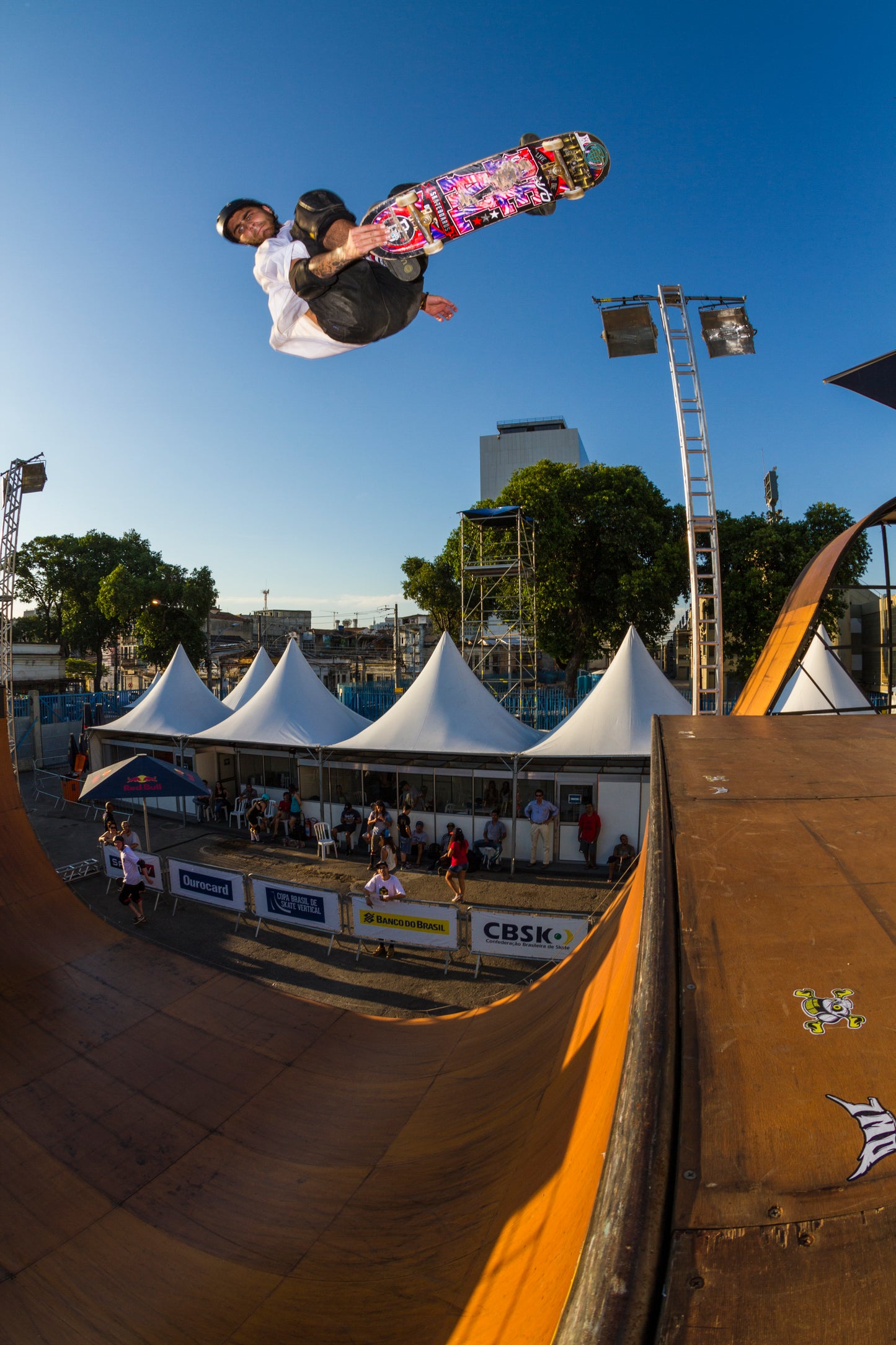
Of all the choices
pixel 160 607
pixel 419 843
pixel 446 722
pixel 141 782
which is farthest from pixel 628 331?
pixel 160 607

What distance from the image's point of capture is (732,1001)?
4.46ft

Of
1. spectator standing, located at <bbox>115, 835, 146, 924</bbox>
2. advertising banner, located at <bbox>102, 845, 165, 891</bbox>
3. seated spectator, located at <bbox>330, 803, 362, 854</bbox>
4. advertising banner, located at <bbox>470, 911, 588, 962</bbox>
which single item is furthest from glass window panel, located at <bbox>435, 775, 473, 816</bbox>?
spectator standing, located at <bbox>115, 835, 146, 924</bbox>

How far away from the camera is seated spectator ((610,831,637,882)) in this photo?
1074 cm

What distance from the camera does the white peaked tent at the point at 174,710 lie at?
15.7 meters

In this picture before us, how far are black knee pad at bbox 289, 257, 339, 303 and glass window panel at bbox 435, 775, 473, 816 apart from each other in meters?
10.0

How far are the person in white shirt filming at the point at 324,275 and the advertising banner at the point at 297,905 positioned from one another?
6966 millimetres

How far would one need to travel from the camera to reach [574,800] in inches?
477

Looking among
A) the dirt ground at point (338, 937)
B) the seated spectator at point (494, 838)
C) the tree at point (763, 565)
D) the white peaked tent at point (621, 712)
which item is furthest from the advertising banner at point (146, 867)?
the tree at point (763, 565)

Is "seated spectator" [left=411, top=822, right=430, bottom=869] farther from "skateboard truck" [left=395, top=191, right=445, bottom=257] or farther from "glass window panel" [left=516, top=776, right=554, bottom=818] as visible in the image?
"skateboard truck" [left=395, top=191, right=445, bottom=257]

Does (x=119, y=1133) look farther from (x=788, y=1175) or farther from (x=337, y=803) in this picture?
(x=337, y=803)

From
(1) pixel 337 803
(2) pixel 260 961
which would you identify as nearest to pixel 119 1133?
(2) pixel 260 961

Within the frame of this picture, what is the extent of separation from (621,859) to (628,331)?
9087 millimetres

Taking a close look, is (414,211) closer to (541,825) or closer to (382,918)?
(382,918)

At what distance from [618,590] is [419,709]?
54.8ft
